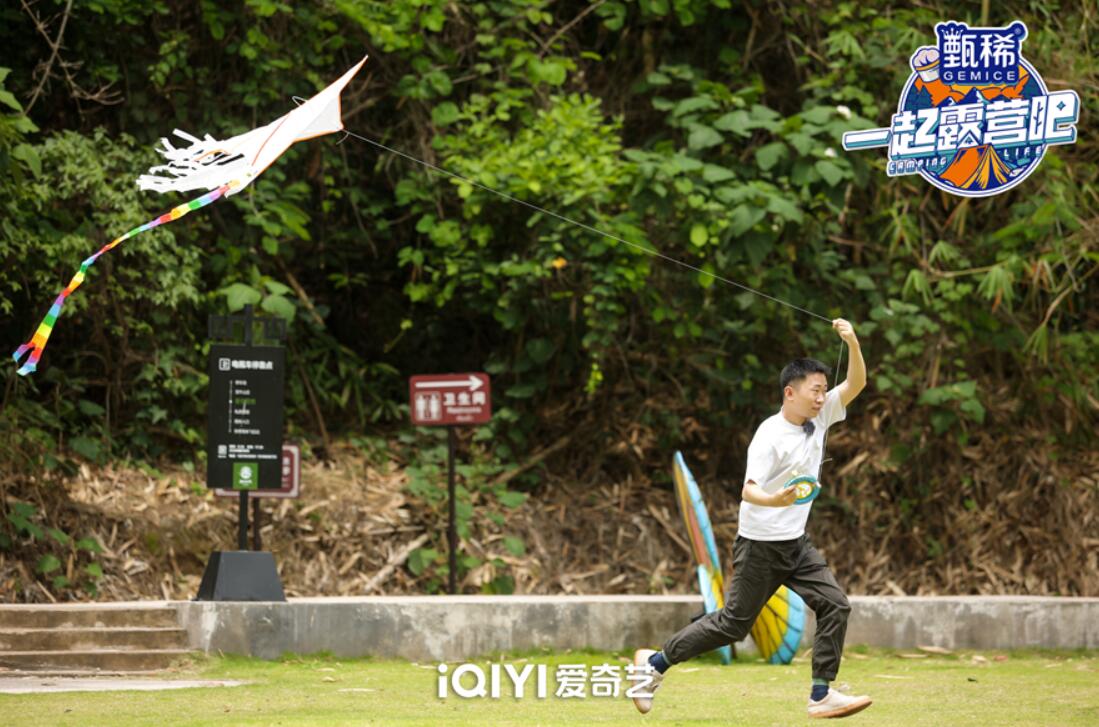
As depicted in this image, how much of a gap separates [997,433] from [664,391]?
3.16 meters

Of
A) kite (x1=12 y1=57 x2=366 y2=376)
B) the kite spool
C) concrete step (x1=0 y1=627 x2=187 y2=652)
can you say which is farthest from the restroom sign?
the kite spool

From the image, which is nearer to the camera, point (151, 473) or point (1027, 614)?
point (1027, 614)

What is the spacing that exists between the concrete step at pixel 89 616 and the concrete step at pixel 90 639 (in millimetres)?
78

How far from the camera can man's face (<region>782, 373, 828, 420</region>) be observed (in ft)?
23.3

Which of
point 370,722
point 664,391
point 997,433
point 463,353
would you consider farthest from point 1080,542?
point 370,722

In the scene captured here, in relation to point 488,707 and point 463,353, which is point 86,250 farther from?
point 488,707

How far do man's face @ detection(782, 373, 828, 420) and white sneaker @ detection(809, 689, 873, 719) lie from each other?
1.27 m

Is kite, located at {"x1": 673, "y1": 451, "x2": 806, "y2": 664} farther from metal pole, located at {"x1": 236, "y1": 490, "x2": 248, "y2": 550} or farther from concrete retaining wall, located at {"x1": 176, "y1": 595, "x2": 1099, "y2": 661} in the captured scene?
metal pole, located at {"x1": 236, "y1": 490, "x2": 248, "y2": 550}

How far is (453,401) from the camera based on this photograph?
12336 millimetres

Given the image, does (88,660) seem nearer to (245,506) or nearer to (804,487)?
(245,506)

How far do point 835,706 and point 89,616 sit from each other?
528 centimetres

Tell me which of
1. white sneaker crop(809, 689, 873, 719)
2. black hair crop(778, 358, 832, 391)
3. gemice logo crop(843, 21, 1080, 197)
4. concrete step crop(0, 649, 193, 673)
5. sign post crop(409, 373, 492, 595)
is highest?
gemice logo crop(843, 21, 1080, 197)

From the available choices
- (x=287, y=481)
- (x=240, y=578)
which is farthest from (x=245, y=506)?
(x=287, y=481)

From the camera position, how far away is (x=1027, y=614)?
1119 centimetres
